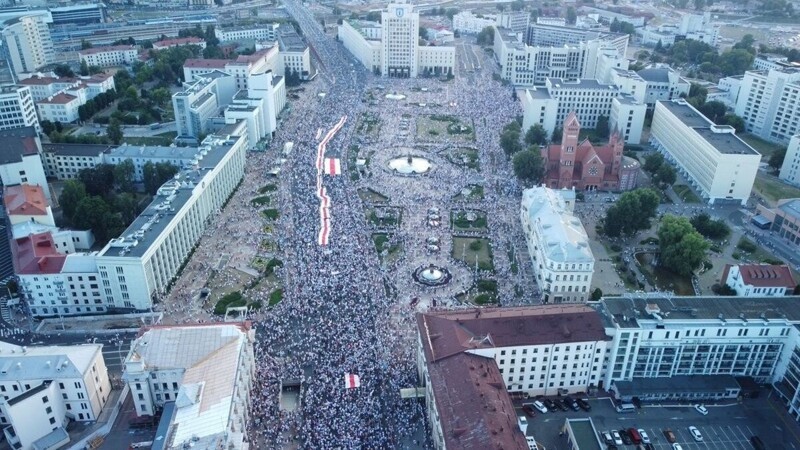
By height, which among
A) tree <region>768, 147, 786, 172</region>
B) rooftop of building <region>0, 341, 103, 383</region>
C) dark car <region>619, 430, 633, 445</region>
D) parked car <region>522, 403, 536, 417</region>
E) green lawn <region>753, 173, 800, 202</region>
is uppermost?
rooftop of building <region>0, 341, 103, 383</region>

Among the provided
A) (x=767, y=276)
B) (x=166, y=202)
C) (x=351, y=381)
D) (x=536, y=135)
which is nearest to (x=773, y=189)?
(x=536, y=135)

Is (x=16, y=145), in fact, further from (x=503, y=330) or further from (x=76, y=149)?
(x=503, y=330)

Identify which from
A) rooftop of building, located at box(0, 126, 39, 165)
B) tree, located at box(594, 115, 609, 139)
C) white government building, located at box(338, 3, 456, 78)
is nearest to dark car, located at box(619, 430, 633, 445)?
tree, located at box(594, 115, 609, 139)

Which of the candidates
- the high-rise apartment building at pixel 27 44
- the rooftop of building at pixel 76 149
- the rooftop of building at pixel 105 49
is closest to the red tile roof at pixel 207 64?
the rooftop of building at pixel 105 49

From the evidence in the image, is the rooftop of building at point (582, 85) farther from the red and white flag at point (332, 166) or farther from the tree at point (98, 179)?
the tree at point (98, 179)

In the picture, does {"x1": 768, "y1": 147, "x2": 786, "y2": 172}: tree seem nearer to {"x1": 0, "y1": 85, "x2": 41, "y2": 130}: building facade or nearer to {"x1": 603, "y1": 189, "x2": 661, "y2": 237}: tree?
{"x1": 603, "y1": 189, "x2": 661, "y2": 237}: tree

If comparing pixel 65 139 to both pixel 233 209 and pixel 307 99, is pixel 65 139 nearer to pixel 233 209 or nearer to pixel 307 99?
pixel 233 209

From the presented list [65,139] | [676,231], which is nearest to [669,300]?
[676,231]
